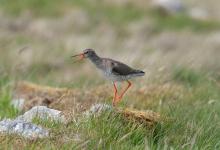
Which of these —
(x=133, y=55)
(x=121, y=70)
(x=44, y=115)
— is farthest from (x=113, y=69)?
(x=133, y=55)

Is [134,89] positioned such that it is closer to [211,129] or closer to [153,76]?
[153,76]

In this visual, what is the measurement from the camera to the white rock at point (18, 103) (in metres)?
9.56

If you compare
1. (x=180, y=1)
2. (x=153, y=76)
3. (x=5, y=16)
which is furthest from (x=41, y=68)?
(x=180, y=1)

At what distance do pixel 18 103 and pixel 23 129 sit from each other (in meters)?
2.40

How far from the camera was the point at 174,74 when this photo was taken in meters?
12.9

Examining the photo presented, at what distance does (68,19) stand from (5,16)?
89.9 inches

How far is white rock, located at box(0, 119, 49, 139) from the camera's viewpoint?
23.9 feet

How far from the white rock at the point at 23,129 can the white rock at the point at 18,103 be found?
1944 millimetres

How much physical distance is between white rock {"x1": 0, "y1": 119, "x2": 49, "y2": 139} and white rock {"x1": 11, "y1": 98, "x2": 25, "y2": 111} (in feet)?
6.38

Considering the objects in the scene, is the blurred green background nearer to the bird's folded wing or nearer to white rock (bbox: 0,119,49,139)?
white rock (bbox: 0,119,49,139)

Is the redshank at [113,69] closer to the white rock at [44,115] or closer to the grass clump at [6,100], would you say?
the white rock at [44,115]

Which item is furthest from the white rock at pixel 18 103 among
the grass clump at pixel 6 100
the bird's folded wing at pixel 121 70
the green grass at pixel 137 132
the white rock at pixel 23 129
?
the white rock at pixel 23 129

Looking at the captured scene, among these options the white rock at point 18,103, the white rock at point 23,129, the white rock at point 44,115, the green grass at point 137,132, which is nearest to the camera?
the green grass at point 137,132

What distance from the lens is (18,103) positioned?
977 cm
